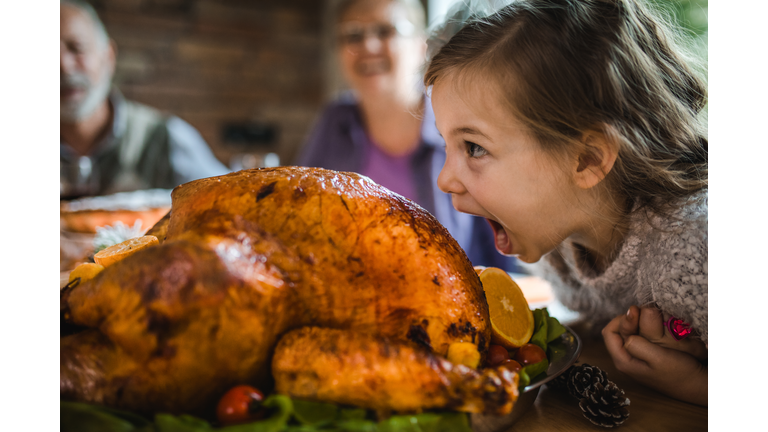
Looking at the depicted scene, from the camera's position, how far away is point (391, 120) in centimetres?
240

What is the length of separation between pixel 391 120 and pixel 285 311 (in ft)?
6.42

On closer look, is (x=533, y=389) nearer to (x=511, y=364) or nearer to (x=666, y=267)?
(x=511, y=364)

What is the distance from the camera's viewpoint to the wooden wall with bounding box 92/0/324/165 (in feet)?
12.9

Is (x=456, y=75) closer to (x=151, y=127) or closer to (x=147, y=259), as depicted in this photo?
(x=147, y=259)

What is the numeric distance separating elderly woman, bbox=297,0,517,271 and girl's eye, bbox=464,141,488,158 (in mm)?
1303

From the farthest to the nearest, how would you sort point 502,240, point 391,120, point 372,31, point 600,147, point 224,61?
point 224,61 < point 391,120 < point 372,31 < point 502,240 < point 600,147

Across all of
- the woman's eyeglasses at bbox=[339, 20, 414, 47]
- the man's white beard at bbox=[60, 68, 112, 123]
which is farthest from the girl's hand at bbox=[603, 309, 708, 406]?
the man's white beard at bbox=[60, 68, 112, 123]

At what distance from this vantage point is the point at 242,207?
0.60m

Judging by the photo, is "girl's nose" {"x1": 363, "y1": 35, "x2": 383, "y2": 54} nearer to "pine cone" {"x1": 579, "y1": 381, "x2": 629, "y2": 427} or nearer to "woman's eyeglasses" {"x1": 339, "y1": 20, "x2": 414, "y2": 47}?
"woman's eyeglasses" {"x1": 339, "y1": 20, "x2": 414, "y2": 47}

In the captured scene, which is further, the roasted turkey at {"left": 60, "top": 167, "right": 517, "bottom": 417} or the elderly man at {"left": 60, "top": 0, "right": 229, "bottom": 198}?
the elderly man at {"left": 60, "top": 0, "right": 229, "bottom": 198}

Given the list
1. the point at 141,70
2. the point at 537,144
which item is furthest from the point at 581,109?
the point at 141,70

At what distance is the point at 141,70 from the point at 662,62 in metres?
4.17

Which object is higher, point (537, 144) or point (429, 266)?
point (537, 144)

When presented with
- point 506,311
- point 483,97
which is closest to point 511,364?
point 506,311
